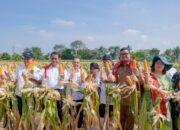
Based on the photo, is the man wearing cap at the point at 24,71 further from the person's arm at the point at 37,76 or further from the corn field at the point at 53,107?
the corn field at the point at 53,107

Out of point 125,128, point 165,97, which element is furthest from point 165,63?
point 125,128

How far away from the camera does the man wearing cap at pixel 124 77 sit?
5117mm

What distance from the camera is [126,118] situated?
17.8 ft

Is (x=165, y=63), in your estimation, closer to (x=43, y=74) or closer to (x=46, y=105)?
(x=46, y=105)

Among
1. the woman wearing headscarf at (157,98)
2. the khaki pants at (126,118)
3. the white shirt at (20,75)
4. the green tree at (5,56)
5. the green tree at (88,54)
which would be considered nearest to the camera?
the woman wearing headscarf at (157,98)

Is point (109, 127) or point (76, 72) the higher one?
point (76, 72)

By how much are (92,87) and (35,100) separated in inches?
38.0

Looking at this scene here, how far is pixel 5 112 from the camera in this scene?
5512mm

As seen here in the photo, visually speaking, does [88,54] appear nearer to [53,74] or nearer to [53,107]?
[53,74]

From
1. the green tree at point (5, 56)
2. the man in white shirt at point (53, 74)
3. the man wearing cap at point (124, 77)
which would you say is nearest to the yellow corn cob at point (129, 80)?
the man wearing cap at point (124, 77)

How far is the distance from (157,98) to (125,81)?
876mm

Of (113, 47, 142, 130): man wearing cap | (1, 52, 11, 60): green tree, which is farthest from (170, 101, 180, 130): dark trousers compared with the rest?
(1, 52, 11, 60): green tree

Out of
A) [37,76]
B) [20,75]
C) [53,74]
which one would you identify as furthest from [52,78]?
[20,75]

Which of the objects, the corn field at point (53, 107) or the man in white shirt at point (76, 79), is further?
the man in white shirt at point (76, 79)
